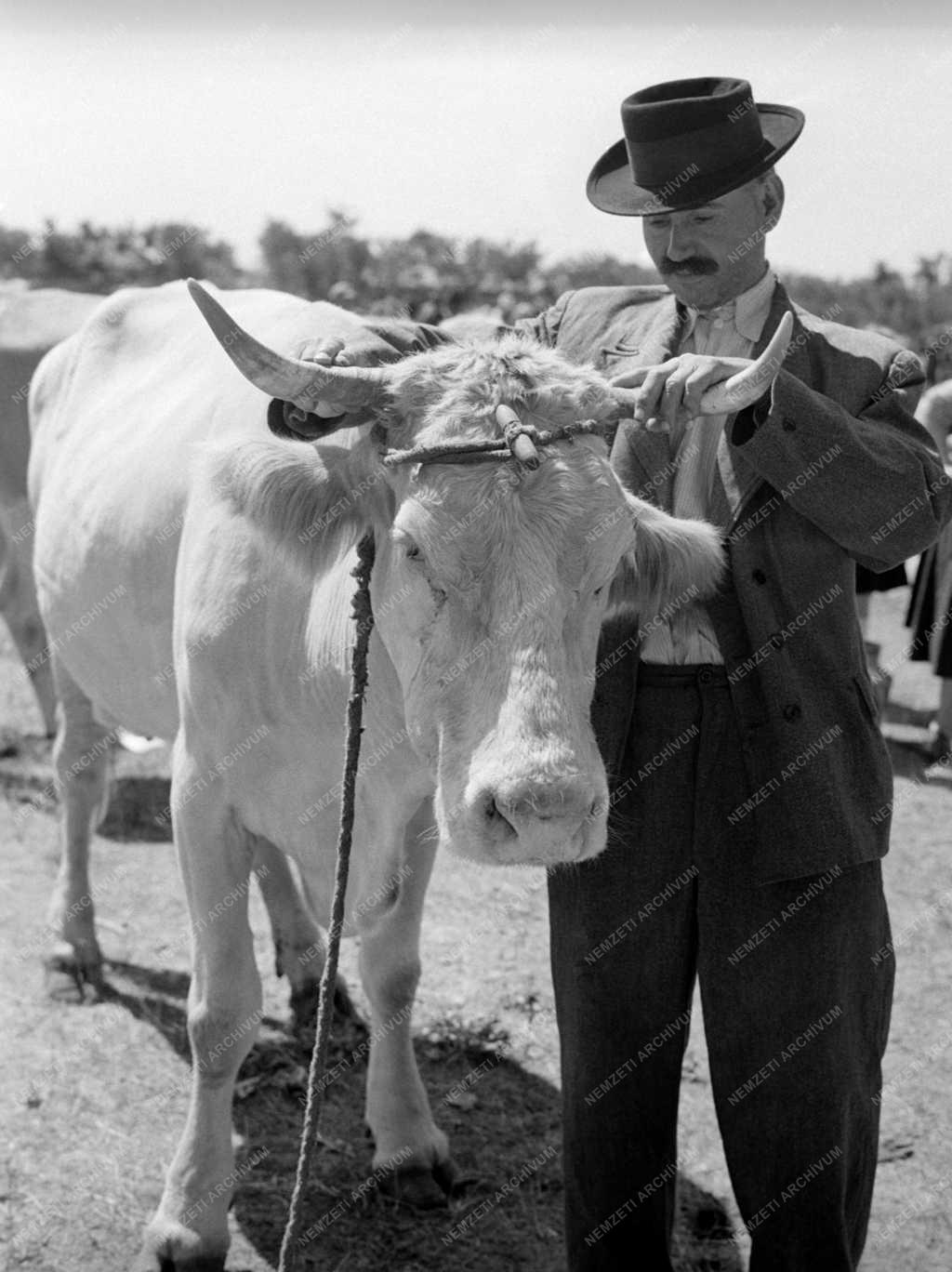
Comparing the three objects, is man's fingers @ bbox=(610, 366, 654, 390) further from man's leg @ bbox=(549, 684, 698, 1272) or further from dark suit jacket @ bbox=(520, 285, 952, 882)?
man's leg @ bbox=(549, 684, 698, 1272)

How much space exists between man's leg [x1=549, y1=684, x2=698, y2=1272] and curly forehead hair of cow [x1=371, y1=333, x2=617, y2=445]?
0.75 m

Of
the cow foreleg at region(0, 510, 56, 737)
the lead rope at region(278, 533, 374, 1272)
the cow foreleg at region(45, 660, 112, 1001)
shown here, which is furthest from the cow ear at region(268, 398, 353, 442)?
the cow foreleg at region(0, 510, 56, 737)

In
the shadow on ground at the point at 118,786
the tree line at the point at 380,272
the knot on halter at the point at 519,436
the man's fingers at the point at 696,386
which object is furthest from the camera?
the tree line at the point at 380,272

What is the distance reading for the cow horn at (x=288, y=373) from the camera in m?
2.46

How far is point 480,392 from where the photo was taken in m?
2.70

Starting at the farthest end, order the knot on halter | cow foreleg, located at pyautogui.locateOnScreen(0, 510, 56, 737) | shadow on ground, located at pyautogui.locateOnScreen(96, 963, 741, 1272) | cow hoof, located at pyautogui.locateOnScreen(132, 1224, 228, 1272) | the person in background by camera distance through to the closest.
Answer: the person in background < cow foreleg, located at pyautogui.locateOnScreen(0, 510, 56, 737) < shadow on ground, located at pyautogui.locateOnScreen(96, 963, 741, 1272) < cow hoof, located at pyautogui.locateOnScreen(132, 1224, 228, 1272) < the knot on halter

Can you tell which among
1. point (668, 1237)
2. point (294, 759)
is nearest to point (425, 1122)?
point (668, 1237)

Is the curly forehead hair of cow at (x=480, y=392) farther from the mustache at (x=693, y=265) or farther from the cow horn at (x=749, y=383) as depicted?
the mustache at (x=693, y=265)

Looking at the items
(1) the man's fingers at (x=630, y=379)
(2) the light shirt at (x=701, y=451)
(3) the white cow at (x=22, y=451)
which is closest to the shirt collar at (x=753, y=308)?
(2) the light shirt at (x=701, y=451)

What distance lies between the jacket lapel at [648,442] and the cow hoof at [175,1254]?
7.19ft

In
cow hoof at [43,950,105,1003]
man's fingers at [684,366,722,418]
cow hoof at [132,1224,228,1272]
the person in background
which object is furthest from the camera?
the person in background

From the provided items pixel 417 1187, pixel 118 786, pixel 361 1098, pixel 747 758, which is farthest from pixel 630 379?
pixel 118 786

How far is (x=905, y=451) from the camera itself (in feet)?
9.51

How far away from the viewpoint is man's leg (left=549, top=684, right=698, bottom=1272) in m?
3.16
